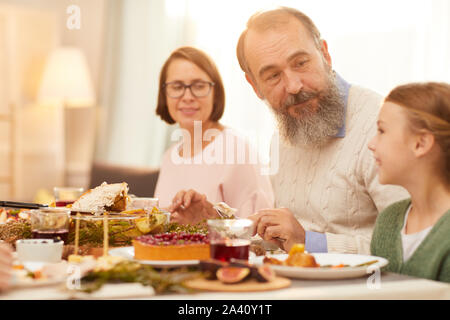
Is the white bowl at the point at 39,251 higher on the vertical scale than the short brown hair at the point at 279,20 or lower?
lower

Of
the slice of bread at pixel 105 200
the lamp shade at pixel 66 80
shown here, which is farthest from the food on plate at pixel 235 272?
the lamp shade at pixel 66 80

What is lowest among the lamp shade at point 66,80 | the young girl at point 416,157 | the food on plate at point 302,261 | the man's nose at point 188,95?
the food on plate at point 302,261

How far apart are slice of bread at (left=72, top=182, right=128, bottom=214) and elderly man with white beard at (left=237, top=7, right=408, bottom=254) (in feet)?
2.15

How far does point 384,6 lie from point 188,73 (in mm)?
1190

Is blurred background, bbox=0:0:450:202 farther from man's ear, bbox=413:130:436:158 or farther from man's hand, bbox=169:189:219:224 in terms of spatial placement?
man's ear, bbox=413:130:436:158

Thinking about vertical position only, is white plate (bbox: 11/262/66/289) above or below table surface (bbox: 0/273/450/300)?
above

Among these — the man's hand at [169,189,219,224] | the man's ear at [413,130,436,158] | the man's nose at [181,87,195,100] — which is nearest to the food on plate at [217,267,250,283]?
the man's ear at [413,130,436,158]

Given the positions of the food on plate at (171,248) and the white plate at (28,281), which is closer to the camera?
the white plate at (28,281)

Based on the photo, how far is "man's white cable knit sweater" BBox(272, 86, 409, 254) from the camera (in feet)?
6.53

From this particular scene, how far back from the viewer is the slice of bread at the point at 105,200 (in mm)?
1750

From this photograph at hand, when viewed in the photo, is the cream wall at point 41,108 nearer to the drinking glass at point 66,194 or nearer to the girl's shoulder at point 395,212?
the drinking glass at point 66,194

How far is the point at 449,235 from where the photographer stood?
Answer: 128cm

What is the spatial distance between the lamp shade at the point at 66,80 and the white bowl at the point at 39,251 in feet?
13.2
